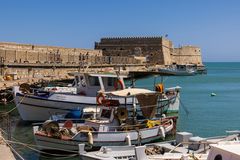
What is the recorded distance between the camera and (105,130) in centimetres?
1492

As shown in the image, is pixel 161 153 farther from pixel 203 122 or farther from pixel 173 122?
pixel 203 122

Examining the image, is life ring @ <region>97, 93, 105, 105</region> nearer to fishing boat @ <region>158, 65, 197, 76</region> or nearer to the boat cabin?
the boat cabin

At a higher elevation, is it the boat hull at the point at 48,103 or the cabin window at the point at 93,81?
the cabin window at the point at 93,81

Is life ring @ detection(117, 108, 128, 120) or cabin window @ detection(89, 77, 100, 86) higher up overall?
cabin window @ detection(89, 77, 100, 86)

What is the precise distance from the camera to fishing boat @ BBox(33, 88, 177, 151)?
14273 mm

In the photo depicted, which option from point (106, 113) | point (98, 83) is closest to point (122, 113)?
point (106, 113)

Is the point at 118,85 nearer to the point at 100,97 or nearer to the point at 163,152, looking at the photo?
the point at 100,97

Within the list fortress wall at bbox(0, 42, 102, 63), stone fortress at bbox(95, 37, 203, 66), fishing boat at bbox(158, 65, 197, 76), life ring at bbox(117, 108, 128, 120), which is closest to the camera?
life ring at bbox(117, 108, 128, 120)

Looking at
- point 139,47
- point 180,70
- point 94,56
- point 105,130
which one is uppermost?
point 139,47

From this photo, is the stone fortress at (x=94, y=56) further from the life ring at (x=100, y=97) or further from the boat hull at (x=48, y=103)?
the life ring at (x=100, y=97)

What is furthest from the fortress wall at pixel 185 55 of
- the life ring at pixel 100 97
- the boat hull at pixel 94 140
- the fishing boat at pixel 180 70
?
the boat hull at pixel 94 140

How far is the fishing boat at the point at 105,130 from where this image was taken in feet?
46.8

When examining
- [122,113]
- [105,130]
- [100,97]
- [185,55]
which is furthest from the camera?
[185,55]

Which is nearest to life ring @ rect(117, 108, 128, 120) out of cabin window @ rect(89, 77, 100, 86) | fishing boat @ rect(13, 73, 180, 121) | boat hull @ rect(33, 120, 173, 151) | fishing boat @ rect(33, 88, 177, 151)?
fishing boat @ rect(33, 88, 177, 151)
